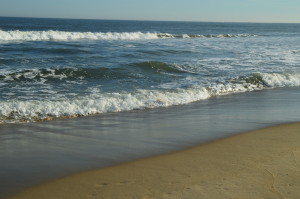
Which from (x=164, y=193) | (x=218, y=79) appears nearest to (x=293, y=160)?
(x=164, y=193)

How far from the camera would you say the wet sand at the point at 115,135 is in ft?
16.8

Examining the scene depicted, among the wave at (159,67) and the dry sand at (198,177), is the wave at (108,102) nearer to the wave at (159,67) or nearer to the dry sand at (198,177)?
the wave at (159,67)

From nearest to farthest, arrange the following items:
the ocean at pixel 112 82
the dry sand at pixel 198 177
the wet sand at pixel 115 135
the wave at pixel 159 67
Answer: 1. the dry sand at pixel 198 177
2. the wet sand at pixel 115 135
3. the ocean at pixel 112 82
4. the wave at pixel 159 67

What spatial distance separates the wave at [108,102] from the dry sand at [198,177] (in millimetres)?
3576

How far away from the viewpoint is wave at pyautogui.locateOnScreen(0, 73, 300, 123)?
8.26 meters

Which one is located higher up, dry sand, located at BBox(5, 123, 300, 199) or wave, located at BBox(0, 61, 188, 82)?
wave, located at BBox(0, 61, 188, 82)

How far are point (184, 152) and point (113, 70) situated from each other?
941cm

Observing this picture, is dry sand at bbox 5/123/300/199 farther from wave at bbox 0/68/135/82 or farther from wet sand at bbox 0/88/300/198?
wave at bbox 0/68/135/82

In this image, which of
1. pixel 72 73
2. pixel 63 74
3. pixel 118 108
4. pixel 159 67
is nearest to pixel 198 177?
pixel 118 108

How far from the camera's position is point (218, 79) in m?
13.6

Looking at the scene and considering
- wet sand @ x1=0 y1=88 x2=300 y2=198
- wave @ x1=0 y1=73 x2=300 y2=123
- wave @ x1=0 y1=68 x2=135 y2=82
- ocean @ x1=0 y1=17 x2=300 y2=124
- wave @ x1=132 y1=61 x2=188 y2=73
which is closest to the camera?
wet sand @ x1=0 y1=88 x2=300 y2=198

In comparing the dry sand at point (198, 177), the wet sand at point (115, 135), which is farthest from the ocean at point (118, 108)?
the dry sand at point (198, 177)

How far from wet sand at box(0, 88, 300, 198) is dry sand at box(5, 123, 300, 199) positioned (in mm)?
297

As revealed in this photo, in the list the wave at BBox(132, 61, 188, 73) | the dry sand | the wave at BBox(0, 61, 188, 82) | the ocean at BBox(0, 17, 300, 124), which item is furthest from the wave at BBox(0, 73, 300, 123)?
the dry sand
